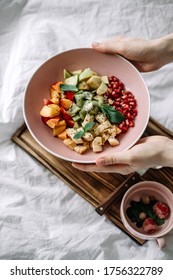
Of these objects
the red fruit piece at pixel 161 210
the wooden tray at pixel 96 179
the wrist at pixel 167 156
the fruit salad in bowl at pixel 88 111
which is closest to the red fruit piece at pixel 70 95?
the fruit salad in bowl at pixel 88 111

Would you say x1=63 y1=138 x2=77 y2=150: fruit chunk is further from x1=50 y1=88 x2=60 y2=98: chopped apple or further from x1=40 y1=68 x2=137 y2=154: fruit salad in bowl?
x1=50 y1=88 x2=60 y2=98: chopped apple

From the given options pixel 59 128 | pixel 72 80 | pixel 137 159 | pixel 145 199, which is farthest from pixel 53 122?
pixel 145 199

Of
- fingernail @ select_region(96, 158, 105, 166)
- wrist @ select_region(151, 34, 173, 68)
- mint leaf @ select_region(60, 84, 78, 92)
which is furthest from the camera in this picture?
wrist @ select_region(151, 34, 173, 68)

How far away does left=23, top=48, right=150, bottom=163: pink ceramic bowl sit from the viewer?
1.40 m

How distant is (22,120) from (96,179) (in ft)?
1.09

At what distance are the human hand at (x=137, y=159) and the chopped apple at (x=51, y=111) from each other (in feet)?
0.56

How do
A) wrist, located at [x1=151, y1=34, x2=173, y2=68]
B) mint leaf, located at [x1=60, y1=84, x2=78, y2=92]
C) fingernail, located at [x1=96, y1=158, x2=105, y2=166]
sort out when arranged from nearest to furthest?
fingernail, located at [x1=96, y1=158, x2=105, y2=166] → mint leaf, located at [x1=60, y1=84, x2=78, y2=92] → wrist, located at [x1=151, y1=34, x2=173, y2=68]

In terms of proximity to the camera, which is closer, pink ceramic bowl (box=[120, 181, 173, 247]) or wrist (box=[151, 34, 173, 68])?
pink ceramic bowl (box=[120, 181, 173, 247])

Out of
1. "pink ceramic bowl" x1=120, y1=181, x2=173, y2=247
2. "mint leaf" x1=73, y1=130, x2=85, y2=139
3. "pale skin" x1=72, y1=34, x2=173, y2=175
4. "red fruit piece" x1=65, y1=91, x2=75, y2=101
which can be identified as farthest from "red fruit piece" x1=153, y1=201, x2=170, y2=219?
"red fruit piece" x1=65, y1=91, x2=75, y2=101
